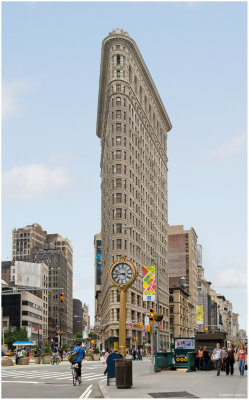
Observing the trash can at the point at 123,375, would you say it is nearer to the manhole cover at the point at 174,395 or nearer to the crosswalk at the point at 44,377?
the manhole cover at the point at 174,395

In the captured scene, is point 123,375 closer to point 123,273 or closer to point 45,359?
point 123,273

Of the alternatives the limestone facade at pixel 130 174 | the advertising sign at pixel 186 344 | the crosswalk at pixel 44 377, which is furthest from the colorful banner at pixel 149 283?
the limestone facade at pixel 130 174

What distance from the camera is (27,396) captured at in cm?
2080

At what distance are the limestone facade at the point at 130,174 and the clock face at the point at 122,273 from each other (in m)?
52.6

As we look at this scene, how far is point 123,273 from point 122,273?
0.29 feet

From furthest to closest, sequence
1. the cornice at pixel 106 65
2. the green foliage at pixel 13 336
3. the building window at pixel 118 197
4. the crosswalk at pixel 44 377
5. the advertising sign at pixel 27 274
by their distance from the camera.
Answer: the advertising sign at pixel 27 274, the green foliage at pixel 13 336, the cornice at pixel 106 65, the building window at pixel 118 197, the crosswalk at pixel 44 377

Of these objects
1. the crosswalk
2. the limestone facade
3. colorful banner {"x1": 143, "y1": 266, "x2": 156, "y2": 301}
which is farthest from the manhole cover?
the limestone facade

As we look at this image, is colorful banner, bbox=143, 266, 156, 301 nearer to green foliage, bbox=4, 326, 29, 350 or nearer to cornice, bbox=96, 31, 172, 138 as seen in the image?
cornice, bbox=96, 31, 172, 138

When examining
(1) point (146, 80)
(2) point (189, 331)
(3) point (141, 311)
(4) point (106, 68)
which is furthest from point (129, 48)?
(2) point (189, 331)

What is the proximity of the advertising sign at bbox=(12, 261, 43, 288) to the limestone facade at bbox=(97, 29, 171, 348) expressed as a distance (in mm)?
32151

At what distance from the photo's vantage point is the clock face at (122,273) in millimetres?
45469

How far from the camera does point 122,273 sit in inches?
1796

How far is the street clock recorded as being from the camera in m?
45.4

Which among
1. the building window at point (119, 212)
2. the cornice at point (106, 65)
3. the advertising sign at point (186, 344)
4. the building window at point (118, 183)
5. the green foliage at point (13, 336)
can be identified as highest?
the cornice at point (106, 65)
